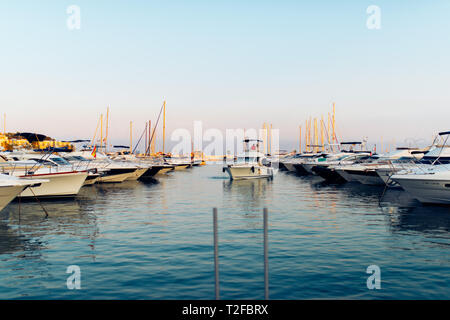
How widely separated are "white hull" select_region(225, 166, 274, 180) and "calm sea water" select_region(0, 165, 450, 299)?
22603mm

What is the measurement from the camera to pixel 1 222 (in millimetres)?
19453

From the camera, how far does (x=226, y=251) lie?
13617 millimetres

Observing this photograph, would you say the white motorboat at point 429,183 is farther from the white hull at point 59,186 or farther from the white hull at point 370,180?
the white hull at point 59,186

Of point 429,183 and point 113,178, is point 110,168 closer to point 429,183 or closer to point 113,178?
point 113,178

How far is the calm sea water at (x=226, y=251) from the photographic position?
9719mm

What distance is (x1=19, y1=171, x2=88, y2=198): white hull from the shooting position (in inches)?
1078

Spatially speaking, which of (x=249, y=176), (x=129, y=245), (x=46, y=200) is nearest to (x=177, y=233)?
(x=129, y=245)

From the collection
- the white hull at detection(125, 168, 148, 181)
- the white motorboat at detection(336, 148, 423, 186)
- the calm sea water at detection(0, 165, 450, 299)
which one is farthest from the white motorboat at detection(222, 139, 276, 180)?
the calm sea water at detection(0, 165, 450, 299)

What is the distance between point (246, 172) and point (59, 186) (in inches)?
942

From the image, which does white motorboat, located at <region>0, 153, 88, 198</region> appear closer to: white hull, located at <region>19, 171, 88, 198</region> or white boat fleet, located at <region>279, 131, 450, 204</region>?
white hull, located at <region>19, 171, 88, 198</region>

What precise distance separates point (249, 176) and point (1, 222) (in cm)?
3209

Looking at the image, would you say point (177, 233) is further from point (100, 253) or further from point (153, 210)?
point (153, 210)

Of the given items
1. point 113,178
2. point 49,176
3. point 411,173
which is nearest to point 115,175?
point 113,178

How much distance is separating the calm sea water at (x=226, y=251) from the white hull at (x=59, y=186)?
156 inches
